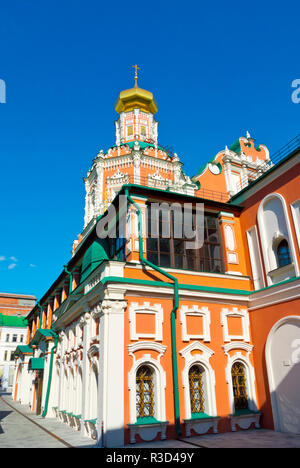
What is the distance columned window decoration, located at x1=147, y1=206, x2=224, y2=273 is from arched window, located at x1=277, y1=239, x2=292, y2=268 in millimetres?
2459

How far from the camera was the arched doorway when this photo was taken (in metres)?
11.8

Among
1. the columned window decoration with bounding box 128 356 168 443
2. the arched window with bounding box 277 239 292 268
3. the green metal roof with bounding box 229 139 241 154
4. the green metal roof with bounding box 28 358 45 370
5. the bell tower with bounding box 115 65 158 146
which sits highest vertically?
the bell tower with bounding box 115 65 158 146

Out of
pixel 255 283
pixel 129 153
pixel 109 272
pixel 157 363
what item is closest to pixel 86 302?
pixel 109 272

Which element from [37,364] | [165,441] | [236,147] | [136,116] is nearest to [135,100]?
[136,116]

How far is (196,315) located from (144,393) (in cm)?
340

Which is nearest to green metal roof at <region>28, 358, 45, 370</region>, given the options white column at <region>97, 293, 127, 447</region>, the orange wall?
white column at <region>97, 293, 127, 447</region>

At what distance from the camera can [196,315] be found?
529 inches

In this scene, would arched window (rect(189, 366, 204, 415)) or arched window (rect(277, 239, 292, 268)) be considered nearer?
arched window (rect(189, 366, 204, 415))

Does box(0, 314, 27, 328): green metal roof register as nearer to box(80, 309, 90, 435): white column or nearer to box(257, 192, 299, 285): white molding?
box(80, 309, 90, 435): white column

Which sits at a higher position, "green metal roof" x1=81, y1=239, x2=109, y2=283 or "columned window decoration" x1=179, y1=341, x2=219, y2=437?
"green metal roof" x1=81, y1=239, x2=109, y2=283

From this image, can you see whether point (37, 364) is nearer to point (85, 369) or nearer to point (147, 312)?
point (85, 369)

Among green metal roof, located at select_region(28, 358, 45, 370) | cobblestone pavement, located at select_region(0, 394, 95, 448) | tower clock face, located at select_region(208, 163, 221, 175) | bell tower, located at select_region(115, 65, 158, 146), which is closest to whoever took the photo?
cobblestone pavement, located at select_region(0, 394, 95, 448)

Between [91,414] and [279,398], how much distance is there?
22.1 feet

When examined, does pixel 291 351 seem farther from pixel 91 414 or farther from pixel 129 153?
pixel 129 153
